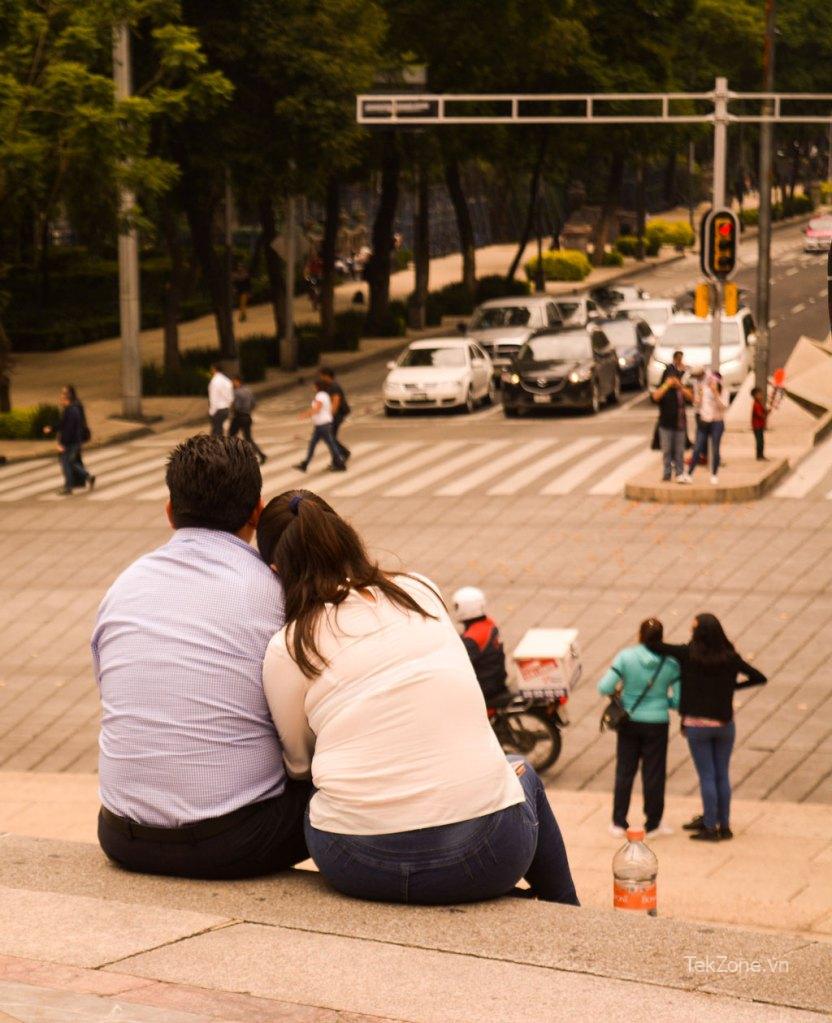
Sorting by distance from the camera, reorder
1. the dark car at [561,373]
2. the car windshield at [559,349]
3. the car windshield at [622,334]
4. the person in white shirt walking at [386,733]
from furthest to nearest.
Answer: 1. the car windshield at [622,334]
2. the car windshield at [559,349]
3. the dark car at [561,373]
4. the person in white shirt walking at [386,733]

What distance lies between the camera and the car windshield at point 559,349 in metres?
33.7

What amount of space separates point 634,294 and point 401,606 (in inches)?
1852

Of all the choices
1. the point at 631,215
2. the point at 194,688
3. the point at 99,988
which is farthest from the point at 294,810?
the point at 631,215

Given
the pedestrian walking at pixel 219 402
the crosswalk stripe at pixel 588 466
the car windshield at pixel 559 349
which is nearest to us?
the crosswalk stripe at pixel 588 466

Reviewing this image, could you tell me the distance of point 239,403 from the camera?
2786cm

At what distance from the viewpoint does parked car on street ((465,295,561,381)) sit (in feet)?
127

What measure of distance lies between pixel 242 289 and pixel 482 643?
142ft

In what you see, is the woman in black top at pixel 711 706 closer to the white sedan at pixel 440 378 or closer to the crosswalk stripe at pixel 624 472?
the crosswalk stripe at pixel 624 472

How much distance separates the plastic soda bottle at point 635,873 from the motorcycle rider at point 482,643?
6.58 metres

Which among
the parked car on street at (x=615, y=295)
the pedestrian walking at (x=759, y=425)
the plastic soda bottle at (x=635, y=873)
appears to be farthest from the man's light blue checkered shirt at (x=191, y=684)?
the parked car on street at (x=615, y=295)

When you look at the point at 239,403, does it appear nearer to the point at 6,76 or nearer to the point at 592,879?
the point at 6,76

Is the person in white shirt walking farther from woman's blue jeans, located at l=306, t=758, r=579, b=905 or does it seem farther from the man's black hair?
the man's black hair

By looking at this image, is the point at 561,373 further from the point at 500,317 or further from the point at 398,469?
the point at 500,317

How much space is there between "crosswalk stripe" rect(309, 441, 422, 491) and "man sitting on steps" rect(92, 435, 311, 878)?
66.4ft
